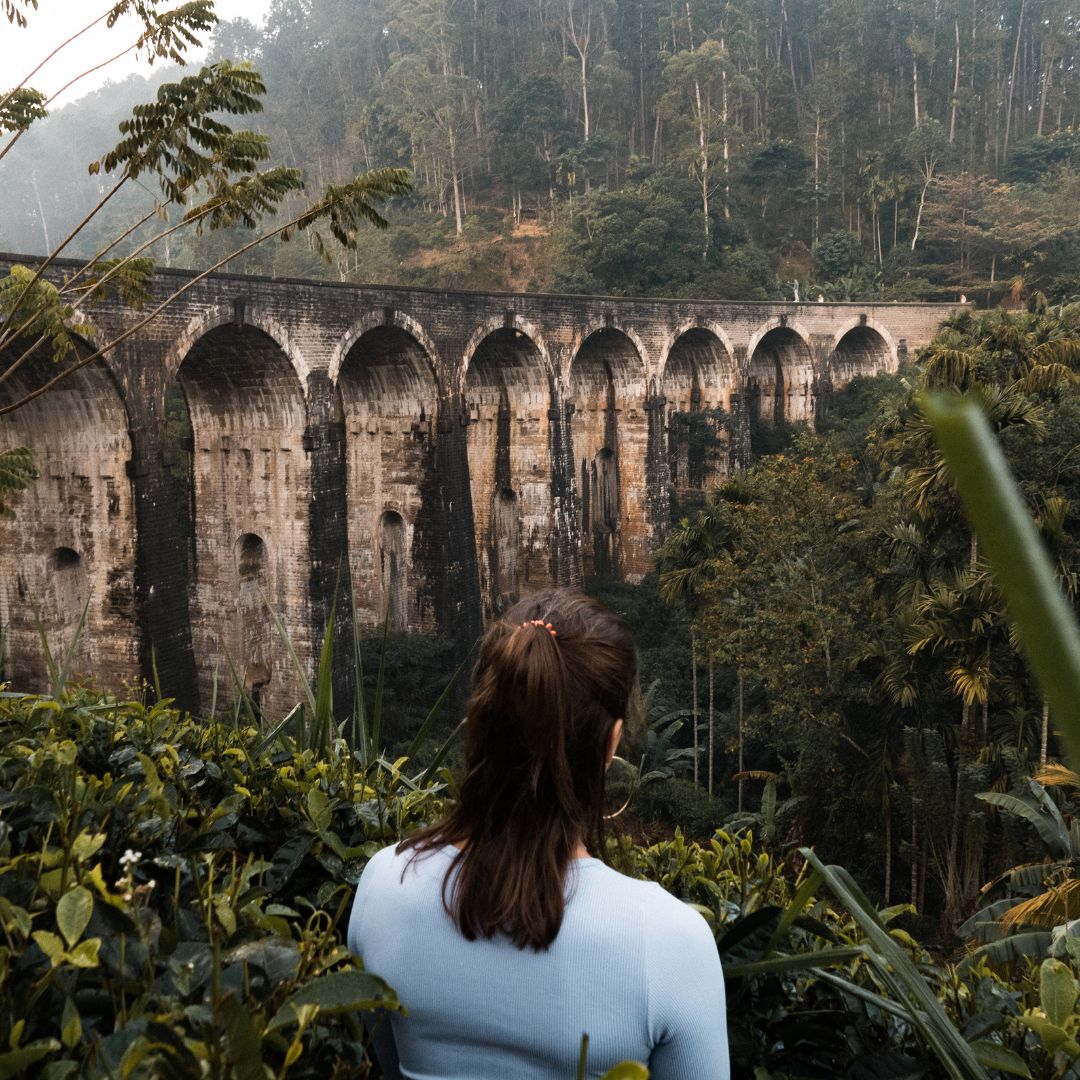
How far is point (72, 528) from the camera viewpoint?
12492mm

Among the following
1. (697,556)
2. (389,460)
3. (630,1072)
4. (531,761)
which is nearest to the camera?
(630,1072)

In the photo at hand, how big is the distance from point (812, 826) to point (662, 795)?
2.27 metres

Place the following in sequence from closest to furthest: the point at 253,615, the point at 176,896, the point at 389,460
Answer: the point at 176,896
the point at 253,615
the point at 389,460

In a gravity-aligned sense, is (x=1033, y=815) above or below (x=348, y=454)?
below

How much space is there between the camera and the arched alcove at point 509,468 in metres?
20.1

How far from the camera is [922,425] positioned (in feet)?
40.3

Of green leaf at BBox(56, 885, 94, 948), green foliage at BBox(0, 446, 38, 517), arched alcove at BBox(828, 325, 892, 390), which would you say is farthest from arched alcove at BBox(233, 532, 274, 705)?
arched alcove at BBox(828, 325, 892, 390)

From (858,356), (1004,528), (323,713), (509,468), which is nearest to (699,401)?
(858,356)

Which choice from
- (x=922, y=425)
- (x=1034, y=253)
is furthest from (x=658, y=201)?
(x=922, y=425)

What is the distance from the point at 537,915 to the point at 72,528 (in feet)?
40.7

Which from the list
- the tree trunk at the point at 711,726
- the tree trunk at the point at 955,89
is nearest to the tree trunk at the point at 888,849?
the tree trunk at the point at 711,726

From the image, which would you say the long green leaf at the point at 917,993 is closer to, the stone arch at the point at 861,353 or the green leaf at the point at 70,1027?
the green leaf at the point at 70,1027

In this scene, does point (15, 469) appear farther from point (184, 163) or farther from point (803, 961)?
point (803, 961)

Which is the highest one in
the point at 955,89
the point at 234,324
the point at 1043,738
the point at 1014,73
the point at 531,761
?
the point at 1014,73
